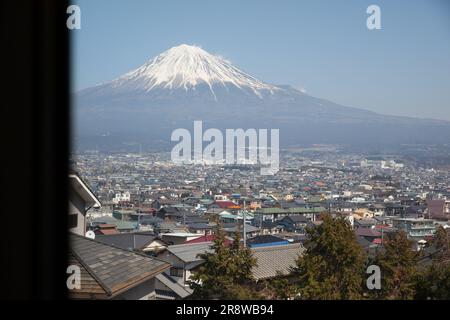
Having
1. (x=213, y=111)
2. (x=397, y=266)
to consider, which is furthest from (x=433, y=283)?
(x=213, y=111)

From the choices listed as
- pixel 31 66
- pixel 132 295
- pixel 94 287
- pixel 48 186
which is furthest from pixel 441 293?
pixel 31 66

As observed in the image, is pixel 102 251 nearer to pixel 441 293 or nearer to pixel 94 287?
pixel 94 287

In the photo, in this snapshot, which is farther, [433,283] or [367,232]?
[367,232]

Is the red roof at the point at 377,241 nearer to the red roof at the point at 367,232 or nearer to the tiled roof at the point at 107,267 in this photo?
the red roof at the point at 367,232

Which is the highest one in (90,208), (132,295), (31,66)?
(31,66)

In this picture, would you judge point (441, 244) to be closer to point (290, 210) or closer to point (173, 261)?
point (290, 210)

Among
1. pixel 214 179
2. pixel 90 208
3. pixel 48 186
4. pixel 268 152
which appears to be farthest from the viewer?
pixel 214 179

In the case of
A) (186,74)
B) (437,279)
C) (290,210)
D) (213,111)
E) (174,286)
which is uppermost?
(186,74)
